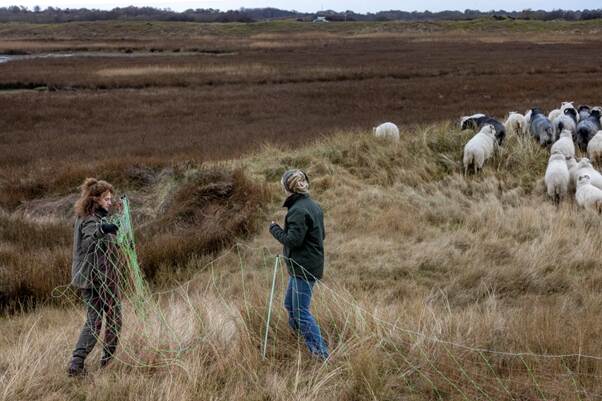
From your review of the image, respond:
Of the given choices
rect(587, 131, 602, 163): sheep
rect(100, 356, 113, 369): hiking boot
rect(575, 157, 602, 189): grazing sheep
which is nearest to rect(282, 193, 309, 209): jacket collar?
rect(100, 356, 113, 369): hiking boot

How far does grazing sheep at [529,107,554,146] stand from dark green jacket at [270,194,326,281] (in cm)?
994

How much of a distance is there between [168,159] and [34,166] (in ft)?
10.3

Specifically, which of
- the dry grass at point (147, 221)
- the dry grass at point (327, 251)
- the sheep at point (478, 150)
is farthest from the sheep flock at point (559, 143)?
the dry grass at point (147, 221)

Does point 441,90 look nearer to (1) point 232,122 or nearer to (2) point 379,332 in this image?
(1) point 232,122

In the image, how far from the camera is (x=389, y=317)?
217 inches

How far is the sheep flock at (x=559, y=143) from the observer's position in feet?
35.2

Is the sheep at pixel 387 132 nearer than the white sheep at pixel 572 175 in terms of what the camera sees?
No

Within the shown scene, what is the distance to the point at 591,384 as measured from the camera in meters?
4.48

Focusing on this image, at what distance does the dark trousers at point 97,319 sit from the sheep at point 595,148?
36.8 feet

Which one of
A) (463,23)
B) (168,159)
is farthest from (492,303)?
(463,23)

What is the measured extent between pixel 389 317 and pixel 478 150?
24.3 feet

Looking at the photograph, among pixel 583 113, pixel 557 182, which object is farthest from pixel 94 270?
pixel 583 113

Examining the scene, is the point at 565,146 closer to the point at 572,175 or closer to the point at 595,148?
the point at 595,148

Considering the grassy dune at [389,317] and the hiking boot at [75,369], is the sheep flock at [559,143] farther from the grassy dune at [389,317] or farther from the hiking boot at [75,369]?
the hiking boot at [75,369]
